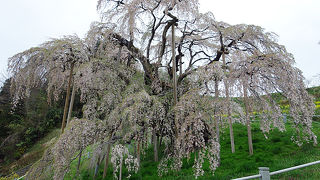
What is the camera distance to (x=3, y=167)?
14547 mm

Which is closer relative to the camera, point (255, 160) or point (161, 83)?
point (255, 160)

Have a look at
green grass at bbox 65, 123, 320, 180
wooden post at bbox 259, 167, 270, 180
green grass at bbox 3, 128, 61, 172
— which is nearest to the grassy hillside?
green grass at bbox 65, 123, 320, 180

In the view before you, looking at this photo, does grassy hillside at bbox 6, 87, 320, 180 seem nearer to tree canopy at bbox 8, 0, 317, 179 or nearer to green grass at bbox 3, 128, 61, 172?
tree canopy at bbox 8, 0, 317, 179

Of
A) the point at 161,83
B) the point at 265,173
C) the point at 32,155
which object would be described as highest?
the point at 161,83

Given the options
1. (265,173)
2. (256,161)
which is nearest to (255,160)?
(256,161)

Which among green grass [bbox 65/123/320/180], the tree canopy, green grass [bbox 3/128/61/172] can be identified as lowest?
green grass [bbox 3/128/61/172]

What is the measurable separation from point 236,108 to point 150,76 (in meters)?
3.03

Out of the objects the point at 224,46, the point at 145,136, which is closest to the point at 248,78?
the point at 224,46

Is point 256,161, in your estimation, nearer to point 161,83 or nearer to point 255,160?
point 255,160

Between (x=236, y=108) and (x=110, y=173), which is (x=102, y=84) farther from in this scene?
(x=236, y=108)

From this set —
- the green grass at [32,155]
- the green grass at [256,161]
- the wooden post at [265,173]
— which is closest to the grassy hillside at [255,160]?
the green grass at [256,161]

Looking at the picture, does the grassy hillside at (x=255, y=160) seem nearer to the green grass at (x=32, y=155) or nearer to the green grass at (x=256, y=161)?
the green grass at (x=256, y=161)

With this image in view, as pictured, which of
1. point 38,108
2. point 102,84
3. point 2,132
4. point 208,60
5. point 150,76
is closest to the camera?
point 102,84

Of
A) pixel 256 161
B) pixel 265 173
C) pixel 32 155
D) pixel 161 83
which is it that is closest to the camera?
pixel 265 173
